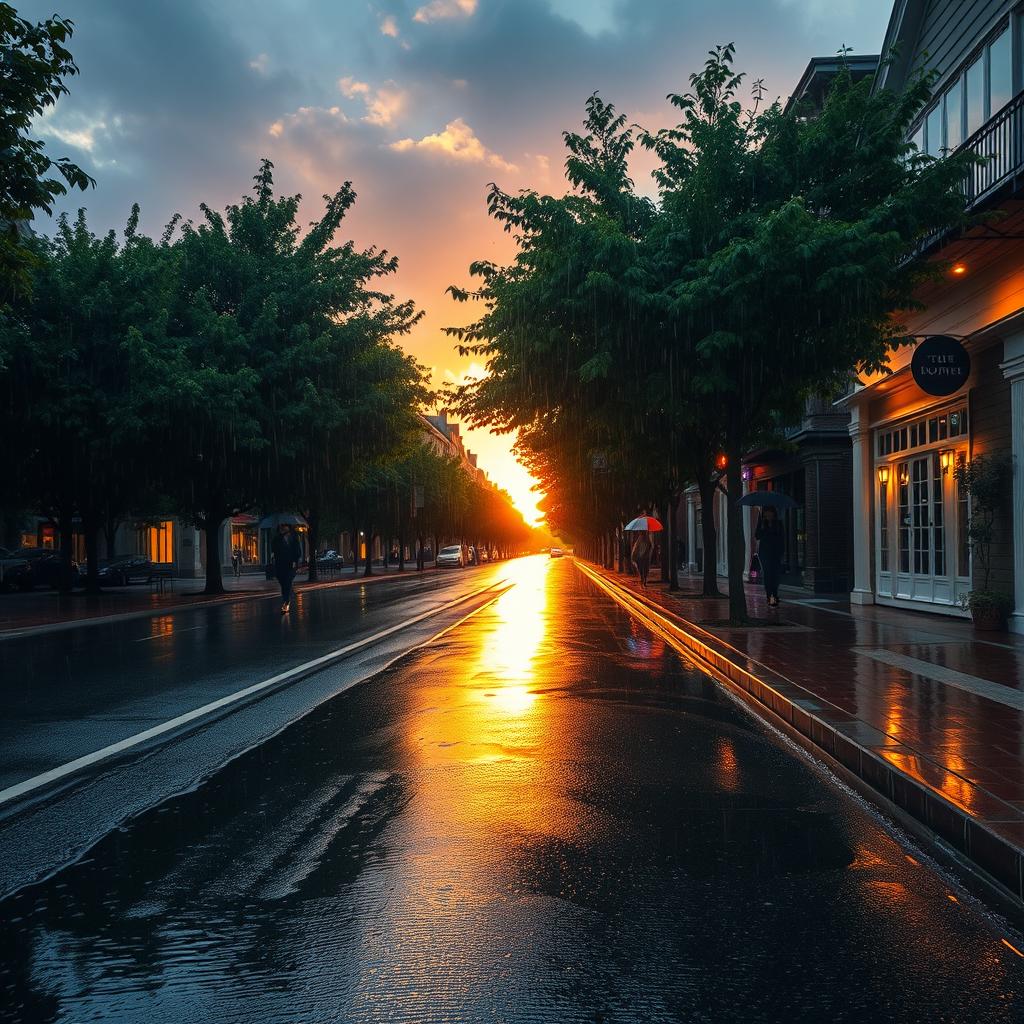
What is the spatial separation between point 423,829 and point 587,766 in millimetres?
1629

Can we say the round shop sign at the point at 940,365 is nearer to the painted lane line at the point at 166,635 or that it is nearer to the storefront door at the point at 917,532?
the storefront door at the point at 917,532

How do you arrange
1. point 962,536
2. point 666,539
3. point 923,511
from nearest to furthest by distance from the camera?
Answer: point 962,536 < point 923,511 < point 666,539

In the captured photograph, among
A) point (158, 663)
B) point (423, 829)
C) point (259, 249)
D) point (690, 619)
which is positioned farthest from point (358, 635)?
point (259, 249)

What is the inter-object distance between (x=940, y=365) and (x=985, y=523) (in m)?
2.48

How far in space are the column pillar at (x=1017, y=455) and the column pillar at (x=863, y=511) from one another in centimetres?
650

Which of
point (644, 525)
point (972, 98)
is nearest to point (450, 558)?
point (644, 525)

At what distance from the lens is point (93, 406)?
78.3ft

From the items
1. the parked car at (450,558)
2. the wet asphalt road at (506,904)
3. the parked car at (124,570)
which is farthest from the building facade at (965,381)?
the parked car at (450,558)

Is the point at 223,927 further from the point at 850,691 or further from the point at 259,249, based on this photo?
the point at 259,249

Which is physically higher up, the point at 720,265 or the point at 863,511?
the point at 720,265

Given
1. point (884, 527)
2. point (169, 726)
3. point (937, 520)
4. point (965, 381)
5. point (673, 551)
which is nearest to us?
point (169, 726)

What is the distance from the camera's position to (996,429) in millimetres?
15172

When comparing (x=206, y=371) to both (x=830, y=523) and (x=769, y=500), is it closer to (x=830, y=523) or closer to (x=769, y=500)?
(x=769, y=500)

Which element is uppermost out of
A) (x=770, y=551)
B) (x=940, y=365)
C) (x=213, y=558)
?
Answer: (x=940, y=365)
